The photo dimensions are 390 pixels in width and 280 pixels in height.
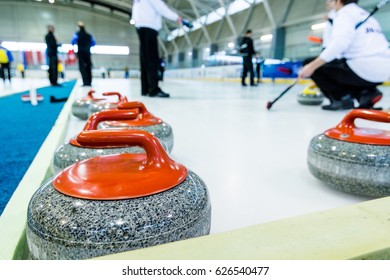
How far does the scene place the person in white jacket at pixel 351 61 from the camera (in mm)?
2072

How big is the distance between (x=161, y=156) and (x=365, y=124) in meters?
1.86

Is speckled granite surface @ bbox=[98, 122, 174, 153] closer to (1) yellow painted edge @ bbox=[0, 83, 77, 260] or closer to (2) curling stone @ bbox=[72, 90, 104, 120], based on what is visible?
(1) yellow painted edge @ bbox=[0, 83, 77, 260]

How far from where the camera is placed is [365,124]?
1950 millimetres

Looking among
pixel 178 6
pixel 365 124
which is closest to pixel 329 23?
pixel 365 124

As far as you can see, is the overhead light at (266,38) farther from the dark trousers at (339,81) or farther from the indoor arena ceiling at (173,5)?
the dark trousers at (339,81)

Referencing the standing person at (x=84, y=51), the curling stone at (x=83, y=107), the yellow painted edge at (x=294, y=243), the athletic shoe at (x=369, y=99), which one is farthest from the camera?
the standing person at (x=84, y=51)

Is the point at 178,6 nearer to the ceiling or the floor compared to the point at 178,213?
nearer to the ceiling

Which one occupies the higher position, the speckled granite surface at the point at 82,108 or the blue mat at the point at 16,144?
the speckled granite surface at the point at 82,108

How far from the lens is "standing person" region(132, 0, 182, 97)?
3557 mm

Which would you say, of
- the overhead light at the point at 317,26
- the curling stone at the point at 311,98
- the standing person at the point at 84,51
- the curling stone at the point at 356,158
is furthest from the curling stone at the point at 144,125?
the overhead light at the point at 317,26

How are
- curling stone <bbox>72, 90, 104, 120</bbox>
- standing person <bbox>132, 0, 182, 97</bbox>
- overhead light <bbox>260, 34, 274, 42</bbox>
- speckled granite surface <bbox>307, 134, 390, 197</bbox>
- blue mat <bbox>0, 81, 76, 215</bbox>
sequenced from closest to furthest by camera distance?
speckled granite surface <bbox>307, 134, 390, 197</bbox>, blue mat <bbox>0, 81, 76, 215</bbox>, curling stone <bbox>72, 90, 104, 120</bbox>, standing person <bbox>132, 0, 182, 97</bbox>, overhead light <bbox>260, 34, 274, 42</bbox>

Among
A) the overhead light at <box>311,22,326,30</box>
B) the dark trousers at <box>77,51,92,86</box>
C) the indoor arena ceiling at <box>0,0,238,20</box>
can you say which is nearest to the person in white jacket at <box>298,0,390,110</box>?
the dark trousers at <box>77,51,92,86</box>

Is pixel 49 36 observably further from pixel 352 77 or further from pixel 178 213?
pixel 178 213

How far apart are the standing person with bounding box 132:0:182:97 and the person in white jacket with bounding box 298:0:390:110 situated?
1.87 metres
